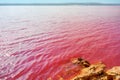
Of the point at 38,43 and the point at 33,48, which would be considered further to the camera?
the point at 38,43

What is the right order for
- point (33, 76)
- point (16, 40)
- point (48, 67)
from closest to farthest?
1. point (33, 76)
2. point (48, 67)
3. point (16, 40)

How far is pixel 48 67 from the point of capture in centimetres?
1033

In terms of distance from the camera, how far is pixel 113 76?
7.61m

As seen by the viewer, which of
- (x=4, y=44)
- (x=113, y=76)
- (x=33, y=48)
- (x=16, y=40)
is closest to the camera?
(x=113, y=76)

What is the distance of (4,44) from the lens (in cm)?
1461

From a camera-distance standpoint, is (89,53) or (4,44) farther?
(4,44)

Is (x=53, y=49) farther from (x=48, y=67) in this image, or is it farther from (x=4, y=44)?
(x=4, y=44)

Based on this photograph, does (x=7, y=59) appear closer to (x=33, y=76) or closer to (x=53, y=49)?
(x=33, y=76)

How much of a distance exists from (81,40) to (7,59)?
312 inches

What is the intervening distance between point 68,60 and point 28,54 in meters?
3.14

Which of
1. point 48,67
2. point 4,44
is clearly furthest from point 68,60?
point 4,44

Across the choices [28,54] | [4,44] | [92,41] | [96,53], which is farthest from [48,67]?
[92,41]

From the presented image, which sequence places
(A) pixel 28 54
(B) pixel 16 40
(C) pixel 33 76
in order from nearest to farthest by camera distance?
(C) pixel 33 76, (A) pixel 28 54, (B) pixel 16 40

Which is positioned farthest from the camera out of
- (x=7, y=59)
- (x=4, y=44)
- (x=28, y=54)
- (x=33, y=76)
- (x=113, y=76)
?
(x=4, y=44)
